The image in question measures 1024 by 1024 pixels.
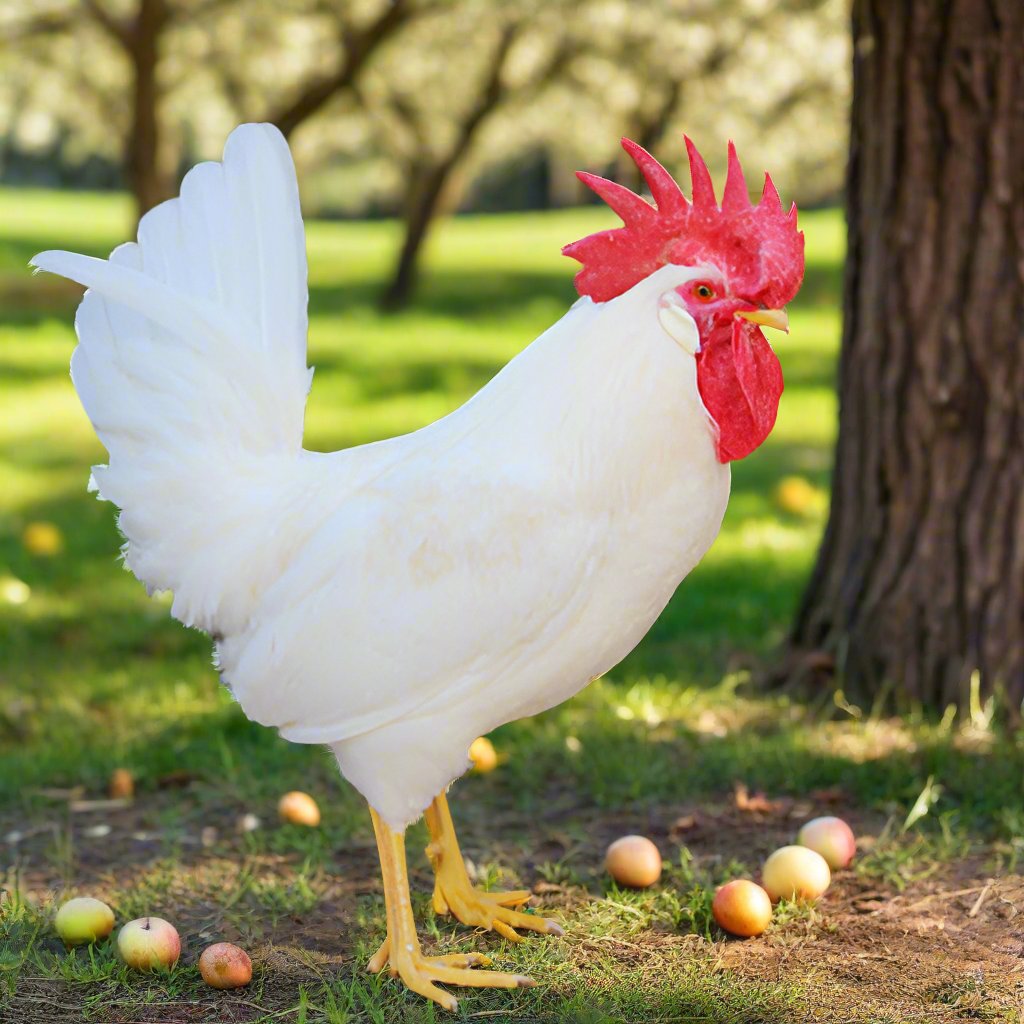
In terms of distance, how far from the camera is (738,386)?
2.61m

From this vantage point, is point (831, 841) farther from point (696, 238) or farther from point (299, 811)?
point (696, 238)

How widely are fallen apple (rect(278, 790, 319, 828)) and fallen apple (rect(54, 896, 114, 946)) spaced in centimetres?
76

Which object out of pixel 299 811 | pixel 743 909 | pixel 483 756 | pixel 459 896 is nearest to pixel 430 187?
pixel 483 756

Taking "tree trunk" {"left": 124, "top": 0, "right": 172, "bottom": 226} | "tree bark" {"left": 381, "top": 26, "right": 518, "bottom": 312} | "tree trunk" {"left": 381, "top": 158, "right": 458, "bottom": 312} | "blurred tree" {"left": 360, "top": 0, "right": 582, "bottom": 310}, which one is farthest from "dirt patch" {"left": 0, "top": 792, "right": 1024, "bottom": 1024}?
"tree trunk" {"left": 381, "top": 158, "right": 458, "bottom": 312}

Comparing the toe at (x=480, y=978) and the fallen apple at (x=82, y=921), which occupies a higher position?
the fallen apple at (x=82, y=921)

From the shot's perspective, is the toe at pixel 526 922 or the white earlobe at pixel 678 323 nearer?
the white earlobe at pixel 678 323

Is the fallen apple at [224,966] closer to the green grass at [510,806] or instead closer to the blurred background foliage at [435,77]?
the green grass at [510,806]

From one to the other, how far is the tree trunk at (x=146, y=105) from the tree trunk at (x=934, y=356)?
816 cm

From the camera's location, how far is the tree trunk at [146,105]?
10.9 m

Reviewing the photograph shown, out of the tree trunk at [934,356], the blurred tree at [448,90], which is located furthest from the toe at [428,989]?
the blurred tree at [448,90]

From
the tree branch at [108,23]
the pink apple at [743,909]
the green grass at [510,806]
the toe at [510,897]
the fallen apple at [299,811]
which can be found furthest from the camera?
the tree branch at [108,23]

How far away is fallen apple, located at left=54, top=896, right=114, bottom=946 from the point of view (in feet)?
10.2

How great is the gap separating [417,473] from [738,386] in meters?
0.70

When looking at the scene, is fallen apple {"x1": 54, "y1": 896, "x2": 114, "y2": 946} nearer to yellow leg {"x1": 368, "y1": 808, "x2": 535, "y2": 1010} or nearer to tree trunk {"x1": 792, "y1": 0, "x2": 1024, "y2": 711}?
yellow leg {"x1": 368, "y1": 808, "x2": 535, "y2": 1010}
